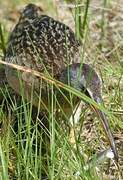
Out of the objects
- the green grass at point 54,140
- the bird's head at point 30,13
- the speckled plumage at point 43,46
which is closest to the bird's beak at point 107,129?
the green grass at point 54,140

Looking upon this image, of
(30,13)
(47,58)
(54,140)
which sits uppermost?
(30,13)

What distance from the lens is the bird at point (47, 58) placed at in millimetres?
3833

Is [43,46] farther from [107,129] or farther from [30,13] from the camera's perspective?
[107,129]

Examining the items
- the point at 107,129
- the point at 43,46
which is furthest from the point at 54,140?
the point at 43,46

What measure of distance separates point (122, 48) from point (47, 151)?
4.85 ft

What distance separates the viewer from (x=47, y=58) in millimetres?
4352

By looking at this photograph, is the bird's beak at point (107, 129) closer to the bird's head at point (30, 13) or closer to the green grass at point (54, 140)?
the green grass at point (54, 140)

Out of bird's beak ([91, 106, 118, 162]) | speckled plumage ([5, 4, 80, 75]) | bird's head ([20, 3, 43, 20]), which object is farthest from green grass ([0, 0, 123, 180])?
bird's head ([20, 3, 43, 20])

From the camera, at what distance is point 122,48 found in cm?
485

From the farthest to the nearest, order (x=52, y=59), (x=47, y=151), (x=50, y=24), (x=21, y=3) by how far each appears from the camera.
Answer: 1. (x=21, y=3)
2. (x=50, y=24)
3. (x=52, y=59)
4. (x=47, y=151)

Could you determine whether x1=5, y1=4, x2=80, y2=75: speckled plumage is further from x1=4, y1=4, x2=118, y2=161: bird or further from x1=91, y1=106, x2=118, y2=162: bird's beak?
x1=91, y1=106, x2=118, y2=162: bird's beak

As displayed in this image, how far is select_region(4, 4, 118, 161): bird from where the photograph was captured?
383 centimetres

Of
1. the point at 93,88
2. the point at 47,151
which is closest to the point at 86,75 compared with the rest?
the point at 93,88

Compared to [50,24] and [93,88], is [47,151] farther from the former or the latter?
[50,24]
